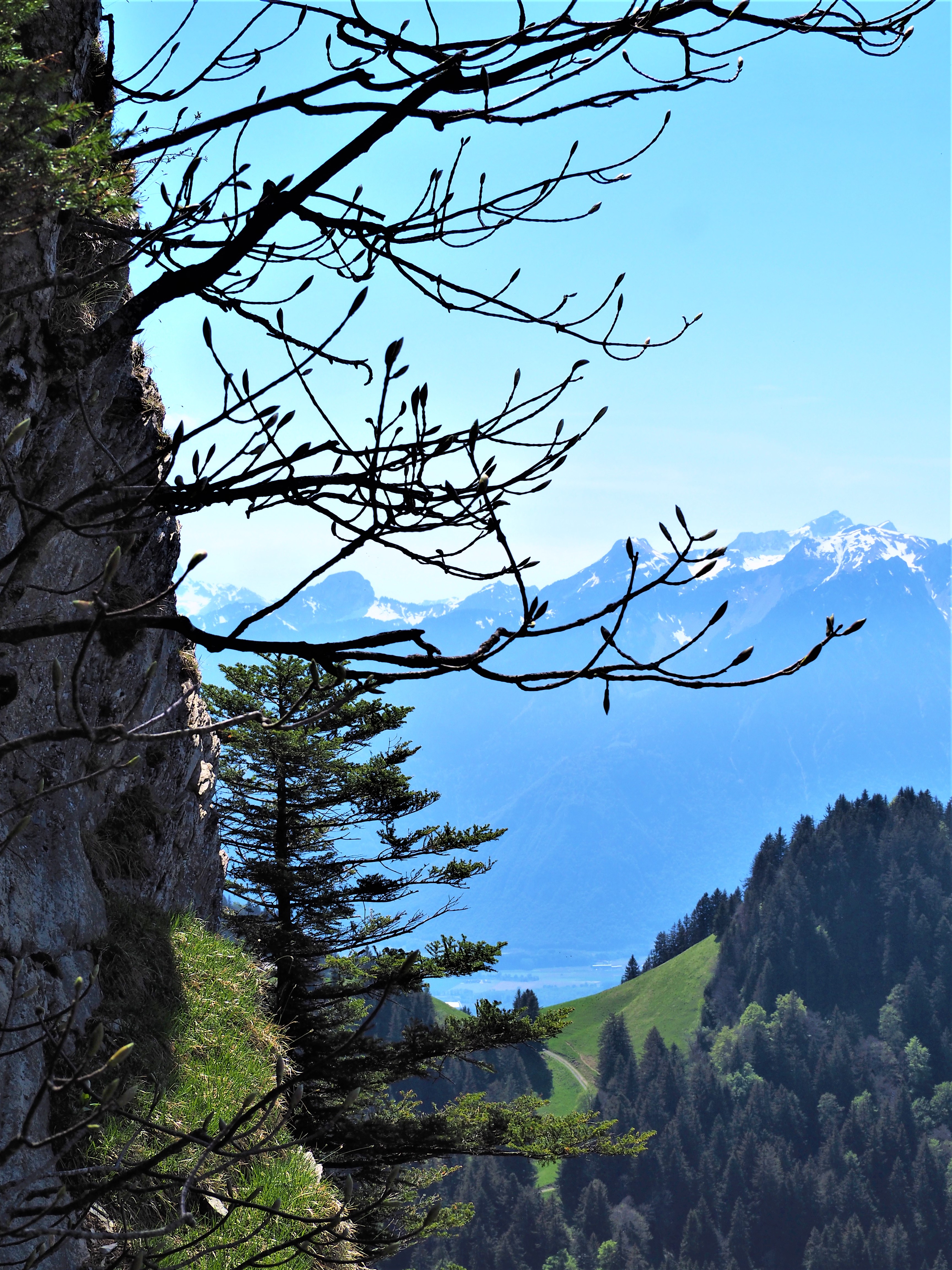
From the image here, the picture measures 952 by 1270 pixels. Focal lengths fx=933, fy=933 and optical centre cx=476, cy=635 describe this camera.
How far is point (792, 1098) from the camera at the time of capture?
385 ft

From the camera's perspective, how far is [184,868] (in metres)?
9.98

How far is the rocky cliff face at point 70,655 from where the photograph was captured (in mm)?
4445

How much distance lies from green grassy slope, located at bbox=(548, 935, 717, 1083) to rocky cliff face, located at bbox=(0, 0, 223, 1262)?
5288 inches

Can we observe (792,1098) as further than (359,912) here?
Yes

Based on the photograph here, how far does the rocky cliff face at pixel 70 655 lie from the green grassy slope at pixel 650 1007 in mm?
134309

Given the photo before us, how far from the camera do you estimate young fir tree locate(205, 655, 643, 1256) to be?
15.9 m

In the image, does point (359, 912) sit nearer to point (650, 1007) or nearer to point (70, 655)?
point (70, 655)

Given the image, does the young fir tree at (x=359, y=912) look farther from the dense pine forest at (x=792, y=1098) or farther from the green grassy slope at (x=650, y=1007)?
the green grassy slope at (x=650, y=1007)

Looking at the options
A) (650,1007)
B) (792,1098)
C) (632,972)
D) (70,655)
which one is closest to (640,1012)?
(650,1007)

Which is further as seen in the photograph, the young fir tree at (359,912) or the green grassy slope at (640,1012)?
the green grassy slope at (640,1012)

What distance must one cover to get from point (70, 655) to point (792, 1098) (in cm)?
13201

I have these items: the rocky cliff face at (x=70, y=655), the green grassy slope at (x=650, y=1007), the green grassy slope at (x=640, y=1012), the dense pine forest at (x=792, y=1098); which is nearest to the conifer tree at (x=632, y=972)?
the green grassy slope at (x=650, y=1007)

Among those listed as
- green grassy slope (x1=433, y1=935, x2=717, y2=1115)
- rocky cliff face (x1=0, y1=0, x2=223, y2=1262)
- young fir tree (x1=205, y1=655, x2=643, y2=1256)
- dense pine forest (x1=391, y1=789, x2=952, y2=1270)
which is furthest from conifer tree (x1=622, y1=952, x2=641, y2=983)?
rocky cliff face (x1=0, y1=0, x2=223, y2=1262)

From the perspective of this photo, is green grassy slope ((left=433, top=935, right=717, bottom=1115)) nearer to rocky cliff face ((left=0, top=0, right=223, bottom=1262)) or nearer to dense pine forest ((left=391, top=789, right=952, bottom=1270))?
dense pine forest ((left=391, top=789, right=952, bottom=1270))
